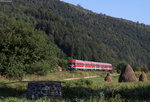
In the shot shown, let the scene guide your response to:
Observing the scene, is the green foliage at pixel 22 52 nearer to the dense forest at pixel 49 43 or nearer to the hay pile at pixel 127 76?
the dense forest at pixel 49 43

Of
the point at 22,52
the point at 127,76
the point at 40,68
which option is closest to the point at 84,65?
the point at 40,68

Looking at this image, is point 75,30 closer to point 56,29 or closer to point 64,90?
point 56,29

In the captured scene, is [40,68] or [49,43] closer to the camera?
[40,68]

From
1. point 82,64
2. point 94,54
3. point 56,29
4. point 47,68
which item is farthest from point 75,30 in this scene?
point 47,68

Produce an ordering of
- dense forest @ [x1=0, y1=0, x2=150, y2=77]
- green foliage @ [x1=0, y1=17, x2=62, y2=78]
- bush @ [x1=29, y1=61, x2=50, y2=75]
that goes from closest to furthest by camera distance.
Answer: green foliage @ [x1=0, y1=17, x2=62, y2=78]
bush @ [x1=29, y1=61, x2=50, y2=75]
dense forest @ [x1=0, y1=0, x2=150, y2=77]

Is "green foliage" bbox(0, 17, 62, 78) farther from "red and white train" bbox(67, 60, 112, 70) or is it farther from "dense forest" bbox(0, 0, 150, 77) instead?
"red and white train" bbox(67, 60, 112, 70)

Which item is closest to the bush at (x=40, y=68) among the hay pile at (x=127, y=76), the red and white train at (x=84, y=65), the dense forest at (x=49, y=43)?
the dense forest at (x=49, y=43)

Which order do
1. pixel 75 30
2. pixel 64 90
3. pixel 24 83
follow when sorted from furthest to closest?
1. pixel 75 30
2. pixel 24 83
3. pixel 64 90

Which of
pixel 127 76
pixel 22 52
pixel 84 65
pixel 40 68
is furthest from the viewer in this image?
pixel 84 65

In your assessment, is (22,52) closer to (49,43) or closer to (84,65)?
(49,43)

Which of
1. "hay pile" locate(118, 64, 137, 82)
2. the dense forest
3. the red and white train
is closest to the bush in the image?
the dense forest

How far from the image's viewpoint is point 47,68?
33.7 metres

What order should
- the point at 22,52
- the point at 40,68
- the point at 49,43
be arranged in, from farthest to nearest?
the point at 49,43, the point at 40,68, the point at 22,52

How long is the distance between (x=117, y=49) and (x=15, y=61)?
141233 millimetres
